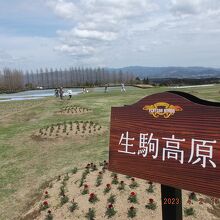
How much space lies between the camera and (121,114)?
197 inches

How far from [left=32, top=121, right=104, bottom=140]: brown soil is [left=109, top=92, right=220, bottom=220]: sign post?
37.6ft

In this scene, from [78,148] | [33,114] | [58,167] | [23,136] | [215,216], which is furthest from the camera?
[33,114]

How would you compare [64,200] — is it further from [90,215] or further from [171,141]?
[171,141]

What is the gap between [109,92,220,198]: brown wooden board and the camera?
3920 mm

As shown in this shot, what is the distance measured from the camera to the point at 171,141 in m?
4.29

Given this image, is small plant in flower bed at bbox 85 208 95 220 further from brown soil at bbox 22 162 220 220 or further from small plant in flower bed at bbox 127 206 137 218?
small plant in flower bed at bbox 127 206 137 218

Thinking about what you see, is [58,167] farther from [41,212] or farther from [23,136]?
[23,136]

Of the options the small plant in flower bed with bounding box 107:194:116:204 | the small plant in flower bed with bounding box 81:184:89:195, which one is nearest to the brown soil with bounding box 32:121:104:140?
the small plant in flower bed with bounding box 81:184:89:195

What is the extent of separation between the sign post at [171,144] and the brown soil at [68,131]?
1146 centimetres

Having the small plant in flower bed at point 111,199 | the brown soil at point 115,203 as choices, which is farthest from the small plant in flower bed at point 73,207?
the small plant in flower bed at point 111,199

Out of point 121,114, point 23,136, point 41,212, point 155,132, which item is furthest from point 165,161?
point 23,136

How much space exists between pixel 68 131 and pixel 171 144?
12.8m

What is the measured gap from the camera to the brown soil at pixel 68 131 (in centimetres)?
1644

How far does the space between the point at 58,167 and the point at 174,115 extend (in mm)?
8168
